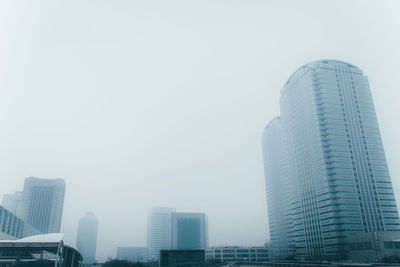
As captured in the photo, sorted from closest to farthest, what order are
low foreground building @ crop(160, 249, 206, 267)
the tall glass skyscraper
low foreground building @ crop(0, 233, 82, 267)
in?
low foreground building @ crop(0, 233, 82, 267) < low foreground building @ crop(160, 249, 206, 267) < the tall glass skyscraper

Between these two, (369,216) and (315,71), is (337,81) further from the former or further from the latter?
(369,216)

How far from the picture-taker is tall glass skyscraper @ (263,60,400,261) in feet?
482

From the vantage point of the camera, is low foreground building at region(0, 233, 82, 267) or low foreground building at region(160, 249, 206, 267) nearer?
low foreground building at region(0, 233, 82, 267)

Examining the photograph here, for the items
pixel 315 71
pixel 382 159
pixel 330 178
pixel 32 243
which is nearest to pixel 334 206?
pixel 330 178

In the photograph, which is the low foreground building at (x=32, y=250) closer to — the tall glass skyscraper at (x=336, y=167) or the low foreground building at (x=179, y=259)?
the low foreground building at (x=179, y=259)

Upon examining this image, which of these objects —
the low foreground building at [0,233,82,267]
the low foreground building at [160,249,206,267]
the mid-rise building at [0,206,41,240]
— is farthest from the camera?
the mid-rise building at [0,206,41,240]

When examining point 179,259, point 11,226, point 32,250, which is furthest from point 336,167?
point 11,226

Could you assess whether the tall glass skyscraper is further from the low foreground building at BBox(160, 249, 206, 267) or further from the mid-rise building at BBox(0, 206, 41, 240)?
the mid-rise building at BBox(0, 206, 41, 240)

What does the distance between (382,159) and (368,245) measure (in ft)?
173

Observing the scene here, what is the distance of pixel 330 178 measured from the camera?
153 m

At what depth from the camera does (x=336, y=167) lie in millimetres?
152625

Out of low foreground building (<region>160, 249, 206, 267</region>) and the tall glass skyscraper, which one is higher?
the tall glass skyscraper

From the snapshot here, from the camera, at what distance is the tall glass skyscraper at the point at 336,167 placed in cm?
14688

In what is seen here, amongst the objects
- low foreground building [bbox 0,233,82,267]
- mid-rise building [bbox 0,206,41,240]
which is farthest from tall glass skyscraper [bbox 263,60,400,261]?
mid-rise building [bbox 0,206,41,240]
